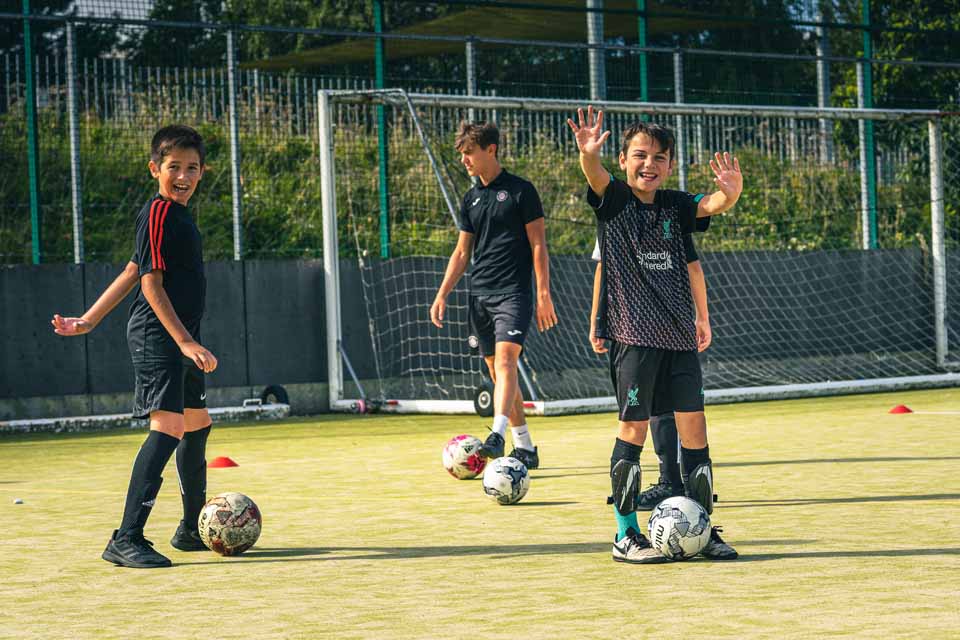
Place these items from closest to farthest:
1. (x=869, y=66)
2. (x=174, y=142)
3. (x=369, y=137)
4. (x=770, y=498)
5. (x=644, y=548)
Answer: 1. (x=644, y=548)
2. (x=174, y=142)
3. (x=770, y=498)
4. (x=369, y=137)
5. (x=869, y=66)

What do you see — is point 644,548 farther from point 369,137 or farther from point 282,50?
Answer: point 282,50

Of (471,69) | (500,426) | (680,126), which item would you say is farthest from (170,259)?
(680,126)

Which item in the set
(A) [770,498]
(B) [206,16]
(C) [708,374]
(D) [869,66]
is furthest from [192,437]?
(B) [206,16]

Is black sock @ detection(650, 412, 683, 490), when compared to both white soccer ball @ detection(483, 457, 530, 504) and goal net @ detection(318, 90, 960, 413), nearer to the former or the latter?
white soccer ball @ detection(483, 457, 530, 504)

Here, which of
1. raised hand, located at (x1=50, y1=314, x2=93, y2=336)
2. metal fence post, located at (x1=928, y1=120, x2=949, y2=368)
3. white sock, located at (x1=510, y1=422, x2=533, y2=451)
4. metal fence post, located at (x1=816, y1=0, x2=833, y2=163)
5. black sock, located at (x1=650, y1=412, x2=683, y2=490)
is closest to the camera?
raised hand, located at (x1=50, y1=314, x2=93, y2=336)

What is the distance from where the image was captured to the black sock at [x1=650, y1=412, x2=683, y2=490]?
676 centimetres

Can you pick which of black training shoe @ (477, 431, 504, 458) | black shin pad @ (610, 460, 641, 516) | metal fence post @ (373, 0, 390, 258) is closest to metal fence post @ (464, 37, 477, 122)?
metal fence post @ (373, 0, 390, 258)

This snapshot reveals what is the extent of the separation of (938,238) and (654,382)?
11.1 metres

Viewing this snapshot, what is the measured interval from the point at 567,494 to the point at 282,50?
31.7ft

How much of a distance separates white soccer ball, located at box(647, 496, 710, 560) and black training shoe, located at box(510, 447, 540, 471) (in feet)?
9.83

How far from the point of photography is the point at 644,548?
17.9 ft

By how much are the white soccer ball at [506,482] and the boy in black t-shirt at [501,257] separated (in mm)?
1056

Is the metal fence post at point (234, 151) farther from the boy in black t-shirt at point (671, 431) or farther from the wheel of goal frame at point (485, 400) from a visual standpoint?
the boy in black t-shirt at point (671, 431)

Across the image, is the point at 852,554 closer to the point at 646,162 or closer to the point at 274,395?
the point at 646,162
